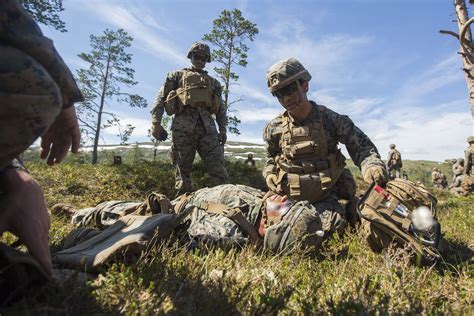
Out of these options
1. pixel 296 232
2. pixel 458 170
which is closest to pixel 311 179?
pixel 296 232

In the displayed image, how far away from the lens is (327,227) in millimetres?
3604

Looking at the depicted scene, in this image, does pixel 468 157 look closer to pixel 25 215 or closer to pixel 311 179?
pixel 311 179

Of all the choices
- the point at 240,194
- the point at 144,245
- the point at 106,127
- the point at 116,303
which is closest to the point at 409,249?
the point at 240,194

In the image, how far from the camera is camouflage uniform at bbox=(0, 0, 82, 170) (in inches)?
45.0

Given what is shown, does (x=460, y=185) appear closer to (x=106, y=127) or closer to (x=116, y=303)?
(x=116, y=303)

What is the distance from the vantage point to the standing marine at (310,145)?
12.4ft

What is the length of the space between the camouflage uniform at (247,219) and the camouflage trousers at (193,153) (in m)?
2.20

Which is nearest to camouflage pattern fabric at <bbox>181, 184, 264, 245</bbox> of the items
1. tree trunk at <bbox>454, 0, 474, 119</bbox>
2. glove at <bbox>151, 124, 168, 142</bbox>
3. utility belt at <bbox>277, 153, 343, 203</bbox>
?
utility belt at <bbox>277, 153, 343, 203</bbox>

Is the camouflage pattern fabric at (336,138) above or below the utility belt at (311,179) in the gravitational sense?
above

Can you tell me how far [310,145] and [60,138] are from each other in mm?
2713

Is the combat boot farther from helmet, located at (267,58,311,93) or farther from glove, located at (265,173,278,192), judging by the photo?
helmet, located at (267,58,311,93)

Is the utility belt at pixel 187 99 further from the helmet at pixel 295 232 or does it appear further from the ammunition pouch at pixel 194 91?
the helmet at pixel 295 232

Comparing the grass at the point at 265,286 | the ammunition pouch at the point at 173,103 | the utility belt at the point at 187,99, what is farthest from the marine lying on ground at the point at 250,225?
the ammunition pouch at the point at 173,103

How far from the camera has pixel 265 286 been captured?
1.82m
